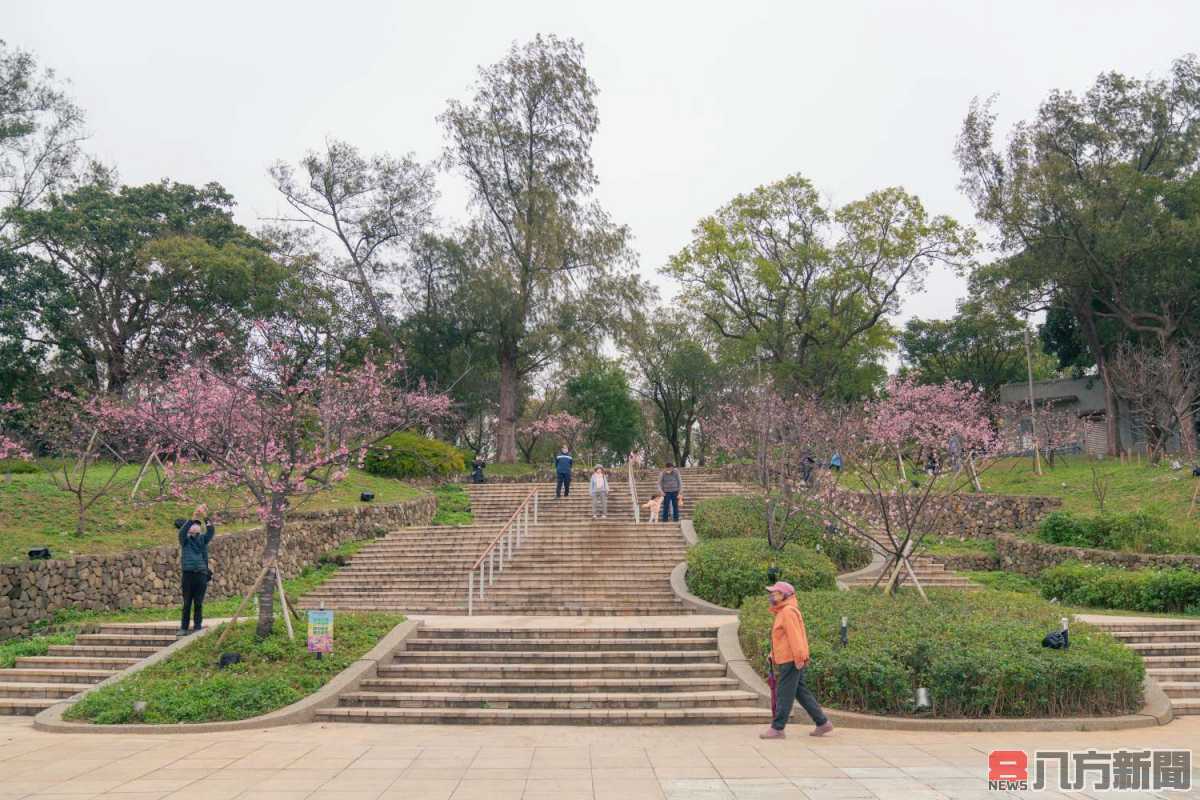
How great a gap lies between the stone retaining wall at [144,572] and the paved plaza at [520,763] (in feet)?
18.2

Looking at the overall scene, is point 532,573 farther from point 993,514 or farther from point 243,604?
point 993,514

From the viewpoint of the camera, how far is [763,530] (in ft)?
63.2

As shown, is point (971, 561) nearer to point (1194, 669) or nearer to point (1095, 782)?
point (1194, 669)

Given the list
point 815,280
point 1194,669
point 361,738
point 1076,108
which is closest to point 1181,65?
point 1076,108

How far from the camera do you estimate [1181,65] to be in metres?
29.8

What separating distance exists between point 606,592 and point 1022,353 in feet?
129

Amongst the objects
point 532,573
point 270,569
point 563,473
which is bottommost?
point 532,573

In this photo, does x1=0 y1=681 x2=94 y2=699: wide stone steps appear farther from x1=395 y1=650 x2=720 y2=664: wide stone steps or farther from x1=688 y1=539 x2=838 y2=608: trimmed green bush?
x1=688 y1=539 x2=838 y2=608: trimmed green bush

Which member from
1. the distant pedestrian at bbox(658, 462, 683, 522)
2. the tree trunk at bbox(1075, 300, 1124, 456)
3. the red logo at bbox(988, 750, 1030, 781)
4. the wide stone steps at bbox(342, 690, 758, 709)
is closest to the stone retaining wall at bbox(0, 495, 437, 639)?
the wide stone steps at bbox(342, 690, 758, 709)

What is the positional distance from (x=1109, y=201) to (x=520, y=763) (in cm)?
2859

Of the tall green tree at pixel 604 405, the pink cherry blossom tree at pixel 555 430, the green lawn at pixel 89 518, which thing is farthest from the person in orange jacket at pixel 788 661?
the tall green tree at pixel 604 405

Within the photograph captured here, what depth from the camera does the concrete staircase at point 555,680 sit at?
10.1m

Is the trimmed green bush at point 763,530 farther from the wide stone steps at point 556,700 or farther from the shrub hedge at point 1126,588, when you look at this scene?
the wide stone steps at point 556,700
